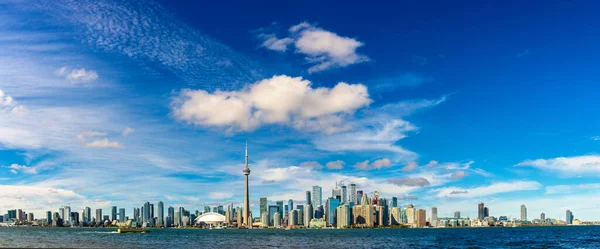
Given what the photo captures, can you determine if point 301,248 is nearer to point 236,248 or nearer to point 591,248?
point 236,248

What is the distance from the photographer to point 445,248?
13862 centimetres

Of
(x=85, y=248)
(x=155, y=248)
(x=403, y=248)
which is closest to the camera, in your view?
(x=85, y=248)

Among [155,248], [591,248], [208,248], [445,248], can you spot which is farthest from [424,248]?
[155,248]

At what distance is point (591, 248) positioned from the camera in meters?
135

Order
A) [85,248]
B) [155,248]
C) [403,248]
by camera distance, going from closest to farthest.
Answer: [85,248], [155,248], [403,248]

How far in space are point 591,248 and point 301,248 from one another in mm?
76418

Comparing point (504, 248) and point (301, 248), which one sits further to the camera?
point (504, 248)

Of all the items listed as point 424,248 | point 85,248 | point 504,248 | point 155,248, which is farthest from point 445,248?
point 85,248

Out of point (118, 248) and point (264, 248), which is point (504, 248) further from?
point (118, 248)

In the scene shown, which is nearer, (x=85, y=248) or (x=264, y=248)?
(x=85, y=248)

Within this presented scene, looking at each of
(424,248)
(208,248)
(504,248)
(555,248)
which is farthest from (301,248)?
(555,248)

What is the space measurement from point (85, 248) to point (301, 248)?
169 feet

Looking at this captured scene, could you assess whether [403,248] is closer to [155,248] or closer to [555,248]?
[555,248]

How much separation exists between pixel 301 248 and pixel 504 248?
185 ft
